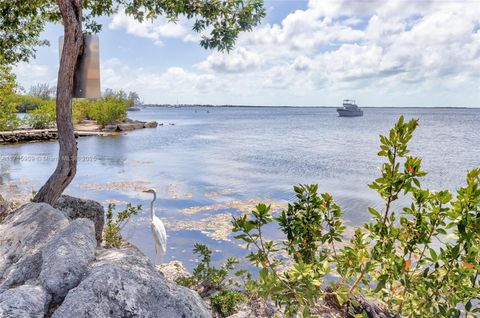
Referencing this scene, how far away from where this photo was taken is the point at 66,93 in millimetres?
5914

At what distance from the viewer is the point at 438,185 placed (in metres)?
18.2

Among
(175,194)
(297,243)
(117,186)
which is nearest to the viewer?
(297,243)

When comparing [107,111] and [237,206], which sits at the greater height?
[107,111]

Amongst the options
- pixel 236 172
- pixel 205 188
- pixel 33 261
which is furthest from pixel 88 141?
pixel 33 261

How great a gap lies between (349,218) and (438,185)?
8.94 meters

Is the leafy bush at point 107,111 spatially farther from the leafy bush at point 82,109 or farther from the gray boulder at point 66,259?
the gray boulder at point 66,259

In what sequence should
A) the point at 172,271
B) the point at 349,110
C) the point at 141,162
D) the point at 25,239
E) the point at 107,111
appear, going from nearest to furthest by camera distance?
the point at 25,239, the point at 172,271, the point at 141,162, the point at 107,111, the point at 349,110

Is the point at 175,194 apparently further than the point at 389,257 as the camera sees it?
Yes

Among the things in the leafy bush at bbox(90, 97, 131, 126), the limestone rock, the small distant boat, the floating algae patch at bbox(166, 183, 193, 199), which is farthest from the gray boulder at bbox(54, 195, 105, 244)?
the small distant boat

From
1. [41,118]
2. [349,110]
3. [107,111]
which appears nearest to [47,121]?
[41,118]

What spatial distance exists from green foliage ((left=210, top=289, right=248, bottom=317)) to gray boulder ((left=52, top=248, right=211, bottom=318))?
2216 mm

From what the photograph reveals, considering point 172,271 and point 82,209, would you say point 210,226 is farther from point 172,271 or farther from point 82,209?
point 82,209

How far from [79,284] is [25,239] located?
1.76 m

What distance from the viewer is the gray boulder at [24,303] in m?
2.44
